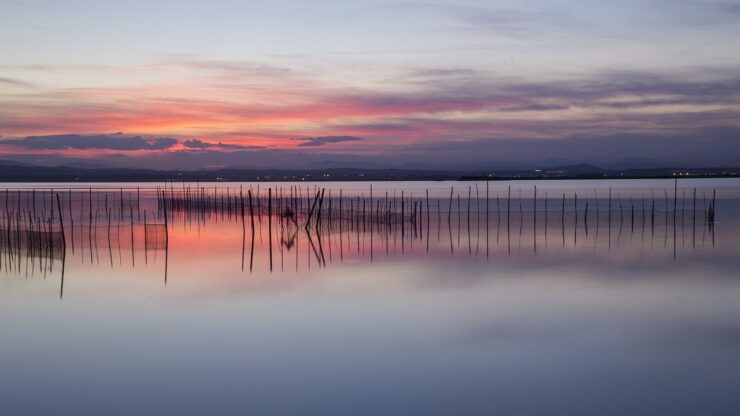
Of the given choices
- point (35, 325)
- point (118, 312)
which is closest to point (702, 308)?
point (118, 312)

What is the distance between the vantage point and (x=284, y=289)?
1321 cm

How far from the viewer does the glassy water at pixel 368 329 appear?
7020mm

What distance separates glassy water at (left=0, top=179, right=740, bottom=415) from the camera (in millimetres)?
7020

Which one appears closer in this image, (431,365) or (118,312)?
(431,365)

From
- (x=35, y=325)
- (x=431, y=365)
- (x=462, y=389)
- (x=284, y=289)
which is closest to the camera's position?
(x=462, y=389)

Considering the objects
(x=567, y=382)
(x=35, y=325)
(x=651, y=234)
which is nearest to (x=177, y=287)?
(x=35, y=325)

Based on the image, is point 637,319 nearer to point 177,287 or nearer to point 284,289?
point 284,289

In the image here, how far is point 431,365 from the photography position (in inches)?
315

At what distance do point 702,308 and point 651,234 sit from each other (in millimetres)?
13055

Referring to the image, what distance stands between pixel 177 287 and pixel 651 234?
614 inches

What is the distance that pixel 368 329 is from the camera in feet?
32.8

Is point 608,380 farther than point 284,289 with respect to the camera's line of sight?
No

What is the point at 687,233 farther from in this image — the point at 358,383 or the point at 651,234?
the point at 358,383

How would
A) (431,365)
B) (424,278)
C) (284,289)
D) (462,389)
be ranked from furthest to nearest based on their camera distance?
(424,278) < (284,289) < (431,365) < (462,389)
